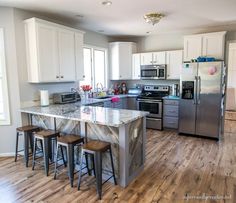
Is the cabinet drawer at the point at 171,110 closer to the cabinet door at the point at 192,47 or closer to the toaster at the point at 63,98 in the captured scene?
the cabinet door at the point at 192,47

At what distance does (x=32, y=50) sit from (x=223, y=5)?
3.43 m

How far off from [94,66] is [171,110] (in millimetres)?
2448

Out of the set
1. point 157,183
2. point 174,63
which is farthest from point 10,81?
point 174,63

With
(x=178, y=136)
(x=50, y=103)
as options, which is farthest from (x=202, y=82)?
(x=50, y=103)

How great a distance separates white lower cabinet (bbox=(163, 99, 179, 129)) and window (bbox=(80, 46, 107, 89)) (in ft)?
6.51

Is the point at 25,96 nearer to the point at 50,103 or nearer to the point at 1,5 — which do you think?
the point at 50,103

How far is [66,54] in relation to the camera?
13.1 ft

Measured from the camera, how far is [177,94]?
17.7ft

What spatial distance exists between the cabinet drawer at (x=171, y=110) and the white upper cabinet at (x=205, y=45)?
1.29 metres

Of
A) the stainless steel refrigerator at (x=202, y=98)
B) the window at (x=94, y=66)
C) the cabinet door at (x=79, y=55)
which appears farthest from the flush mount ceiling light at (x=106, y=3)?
the stainless steel refrigerator at (x=202, y=98)

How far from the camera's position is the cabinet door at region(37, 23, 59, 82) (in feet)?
11.5

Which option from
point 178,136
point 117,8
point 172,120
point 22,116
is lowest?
point 178,136

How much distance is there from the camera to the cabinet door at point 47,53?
3498mm

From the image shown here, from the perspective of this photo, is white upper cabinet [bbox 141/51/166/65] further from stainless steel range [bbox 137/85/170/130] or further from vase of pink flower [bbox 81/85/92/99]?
vase of pink flower [bbox 81/85/92/99]
